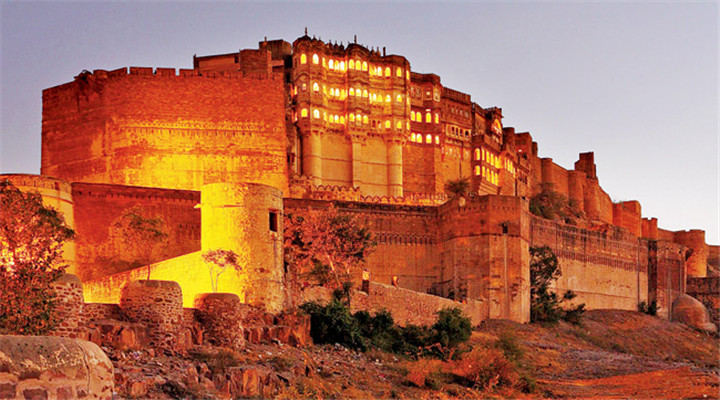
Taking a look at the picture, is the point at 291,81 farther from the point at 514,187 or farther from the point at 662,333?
the point at 662,333

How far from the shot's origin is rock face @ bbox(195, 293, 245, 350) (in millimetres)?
21594

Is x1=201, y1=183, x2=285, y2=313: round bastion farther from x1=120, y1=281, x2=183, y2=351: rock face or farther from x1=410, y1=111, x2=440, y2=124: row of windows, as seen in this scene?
x1=410, y1=111, x2=440, y2=124: row of windows

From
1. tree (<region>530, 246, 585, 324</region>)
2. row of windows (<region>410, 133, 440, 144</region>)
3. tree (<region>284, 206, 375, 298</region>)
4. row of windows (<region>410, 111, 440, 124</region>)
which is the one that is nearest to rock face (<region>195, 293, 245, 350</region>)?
tree (<region>284, 206, 375, 298</region>)

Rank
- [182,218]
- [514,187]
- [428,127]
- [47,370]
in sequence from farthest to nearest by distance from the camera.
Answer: [514,187] < [428,127] < [182,218] < [47,370]

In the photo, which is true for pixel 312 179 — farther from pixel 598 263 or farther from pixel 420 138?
pixel 598 263

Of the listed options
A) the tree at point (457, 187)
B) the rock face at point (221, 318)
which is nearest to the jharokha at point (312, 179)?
the tree at point (457, 187)

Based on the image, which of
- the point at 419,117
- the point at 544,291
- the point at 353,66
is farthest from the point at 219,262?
the point at 419,117

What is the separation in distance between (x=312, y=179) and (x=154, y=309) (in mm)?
34489

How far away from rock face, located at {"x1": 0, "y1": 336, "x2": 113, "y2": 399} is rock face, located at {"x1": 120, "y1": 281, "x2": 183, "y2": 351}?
12610mm

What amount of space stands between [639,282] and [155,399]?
48253mm

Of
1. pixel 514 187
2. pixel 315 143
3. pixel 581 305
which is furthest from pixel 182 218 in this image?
pixel 514 187

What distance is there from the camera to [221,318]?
2181cm

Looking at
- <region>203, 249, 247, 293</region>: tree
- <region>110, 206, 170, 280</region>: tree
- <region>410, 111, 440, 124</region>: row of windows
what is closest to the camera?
<region>203, 249, 247, 293</region>: tree

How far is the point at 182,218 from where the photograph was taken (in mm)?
39062
